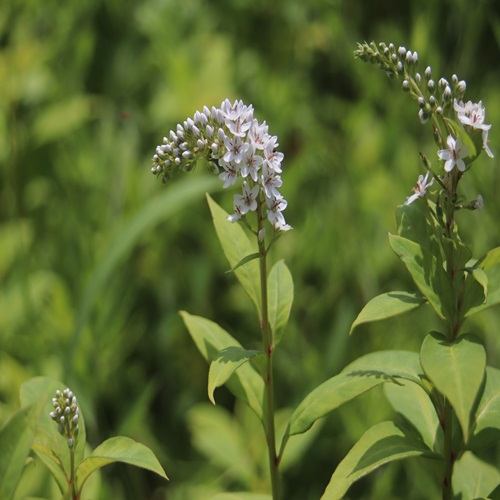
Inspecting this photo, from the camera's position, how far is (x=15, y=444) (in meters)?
0.85

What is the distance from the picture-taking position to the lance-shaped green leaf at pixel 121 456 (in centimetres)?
86

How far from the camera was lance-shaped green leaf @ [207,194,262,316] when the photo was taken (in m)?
1.02

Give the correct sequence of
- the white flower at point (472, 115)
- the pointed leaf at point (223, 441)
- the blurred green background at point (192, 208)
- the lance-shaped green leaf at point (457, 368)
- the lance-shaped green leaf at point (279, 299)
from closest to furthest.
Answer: the lance-shaped green leaf at point (457, 368) < the white flower at point (472, 115) < the lance-shaped green leaf at point (279, 299) < the pointed leaf at point (223, 441) < the blurred green background at point (192, 208)

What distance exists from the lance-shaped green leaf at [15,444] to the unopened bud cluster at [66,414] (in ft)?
0.15

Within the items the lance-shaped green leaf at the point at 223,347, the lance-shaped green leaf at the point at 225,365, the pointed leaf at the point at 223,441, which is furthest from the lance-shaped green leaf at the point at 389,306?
the pointed leaf at the point at 223,441

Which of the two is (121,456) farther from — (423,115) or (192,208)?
(192,208)

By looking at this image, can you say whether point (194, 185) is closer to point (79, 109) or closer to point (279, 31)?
point (79, 109)

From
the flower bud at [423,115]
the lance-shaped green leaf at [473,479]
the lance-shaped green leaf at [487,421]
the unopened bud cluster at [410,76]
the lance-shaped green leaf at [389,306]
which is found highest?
the unopened bud cluster at [410,76]

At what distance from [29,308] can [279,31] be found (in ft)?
5.06

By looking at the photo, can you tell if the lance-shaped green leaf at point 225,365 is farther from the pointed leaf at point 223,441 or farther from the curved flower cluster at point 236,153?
the pointed leaf at point 223,441

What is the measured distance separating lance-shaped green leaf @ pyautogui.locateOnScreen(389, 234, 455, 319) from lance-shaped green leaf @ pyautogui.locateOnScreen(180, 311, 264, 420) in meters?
→ 0.28

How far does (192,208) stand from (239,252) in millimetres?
1442

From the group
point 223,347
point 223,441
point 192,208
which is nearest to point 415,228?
point 223,347

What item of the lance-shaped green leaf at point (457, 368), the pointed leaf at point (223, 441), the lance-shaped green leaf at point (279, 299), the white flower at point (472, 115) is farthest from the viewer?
the pointed leaf at point (223, 441)
